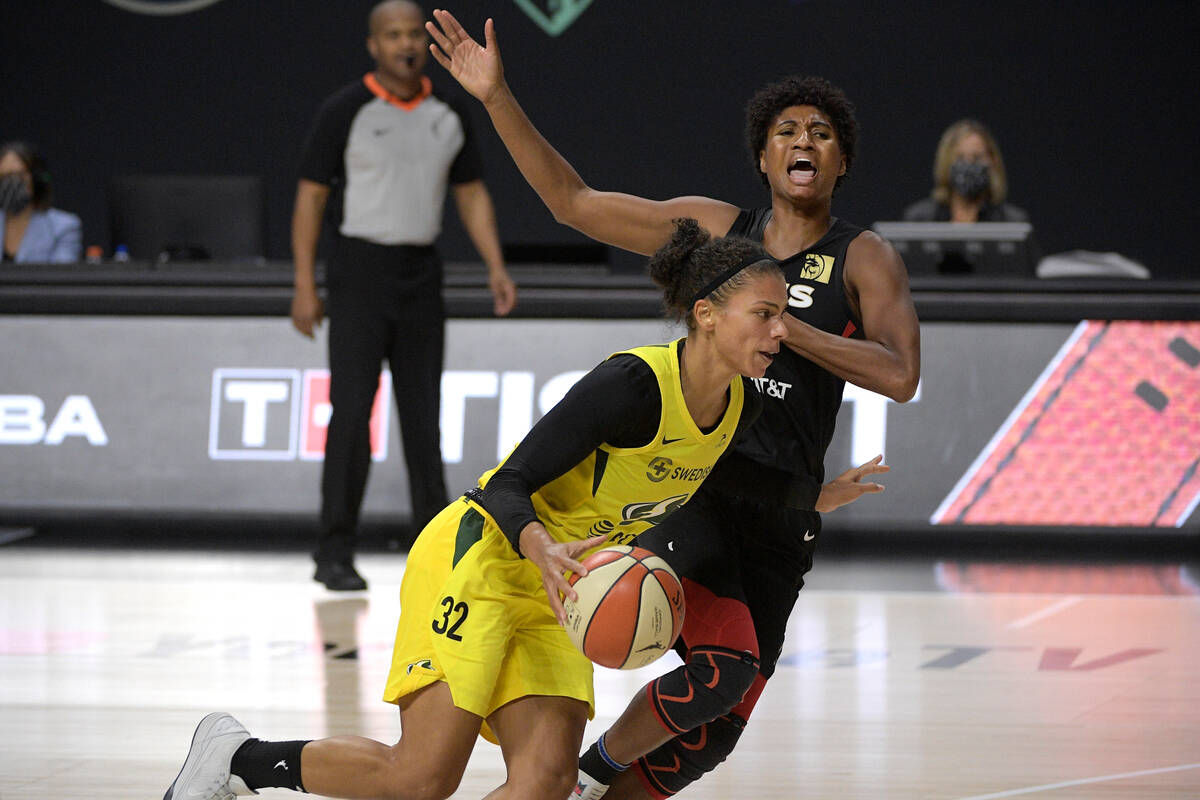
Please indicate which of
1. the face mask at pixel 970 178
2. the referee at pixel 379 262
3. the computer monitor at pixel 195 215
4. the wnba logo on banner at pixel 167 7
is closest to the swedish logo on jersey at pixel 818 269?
the referee at pixel 379 262

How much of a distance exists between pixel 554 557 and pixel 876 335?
1007 millimetres

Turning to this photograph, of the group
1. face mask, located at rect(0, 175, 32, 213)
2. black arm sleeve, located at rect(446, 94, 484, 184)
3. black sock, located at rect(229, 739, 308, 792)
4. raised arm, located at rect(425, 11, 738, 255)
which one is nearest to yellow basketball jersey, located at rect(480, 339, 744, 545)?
raised arm, located at rect(425, 11, 738, 255)

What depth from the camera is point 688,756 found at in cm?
315

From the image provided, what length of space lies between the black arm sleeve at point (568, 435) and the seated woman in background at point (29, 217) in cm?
629

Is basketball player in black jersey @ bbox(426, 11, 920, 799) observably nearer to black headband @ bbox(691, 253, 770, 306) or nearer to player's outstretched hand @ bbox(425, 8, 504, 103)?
player's outstretched hand @ bbox(425, 8, 504, 103)

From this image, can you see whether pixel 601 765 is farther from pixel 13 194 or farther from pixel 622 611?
pixel 13 194

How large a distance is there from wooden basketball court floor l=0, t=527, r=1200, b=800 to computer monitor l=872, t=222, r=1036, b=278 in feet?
4.64

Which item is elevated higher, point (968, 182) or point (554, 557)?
point (968, 182)

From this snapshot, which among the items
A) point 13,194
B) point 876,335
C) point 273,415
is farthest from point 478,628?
point 13,194

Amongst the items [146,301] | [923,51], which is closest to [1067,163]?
[923,51]

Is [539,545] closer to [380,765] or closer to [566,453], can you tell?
[566,453]

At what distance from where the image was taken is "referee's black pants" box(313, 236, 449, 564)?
617 cm

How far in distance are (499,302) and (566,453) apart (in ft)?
12.6

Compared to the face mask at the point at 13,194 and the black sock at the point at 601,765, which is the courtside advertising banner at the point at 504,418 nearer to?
the face mask at the point at 13,194
